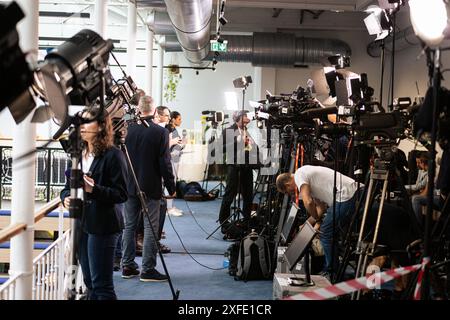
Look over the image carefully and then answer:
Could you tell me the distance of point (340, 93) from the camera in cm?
372

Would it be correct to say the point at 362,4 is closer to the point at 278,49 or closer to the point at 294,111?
the point at 278,49

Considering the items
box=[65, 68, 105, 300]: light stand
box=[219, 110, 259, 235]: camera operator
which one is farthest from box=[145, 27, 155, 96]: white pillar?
box=[65, 68, 105, 300]: light stand

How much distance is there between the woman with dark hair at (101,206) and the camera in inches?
116

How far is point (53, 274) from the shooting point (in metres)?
3.30

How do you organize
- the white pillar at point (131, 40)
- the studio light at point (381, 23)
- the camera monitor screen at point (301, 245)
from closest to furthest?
the camera monitor screen at point (301, 245) < the studio light at point (381, 23) < the white pillar at point (131, 40)

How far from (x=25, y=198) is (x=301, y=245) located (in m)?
1.61

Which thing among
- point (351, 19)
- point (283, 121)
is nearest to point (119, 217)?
point (283, 121)

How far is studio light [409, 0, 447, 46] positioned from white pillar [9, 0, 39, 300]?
175 cm

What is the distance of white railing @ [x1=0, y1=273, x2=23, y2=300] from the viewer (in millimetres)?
2471

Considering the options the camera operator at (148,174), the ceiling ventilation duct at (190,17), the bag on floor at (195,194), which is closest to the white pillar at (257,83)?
the bag on floor at (195,194)

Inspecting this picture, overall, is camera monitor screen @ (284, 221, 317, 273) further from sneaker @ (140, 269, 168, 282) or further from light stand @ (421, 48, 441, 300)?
sneaker @ (140, 269, 168, 282)

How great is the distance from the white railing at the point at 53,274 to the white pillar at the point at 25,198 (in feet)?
1.21

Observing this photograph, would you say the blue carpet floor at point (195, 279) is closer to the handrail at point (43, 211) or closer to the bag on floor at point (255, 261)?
the bag on floor at point (255, 261)
